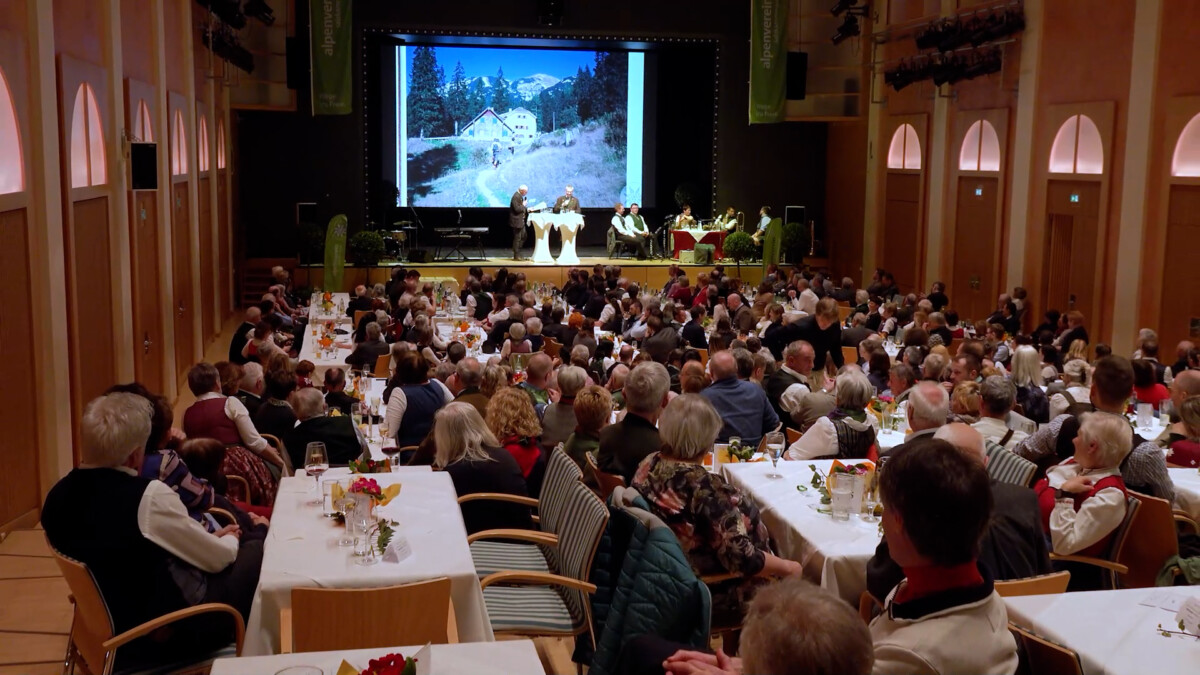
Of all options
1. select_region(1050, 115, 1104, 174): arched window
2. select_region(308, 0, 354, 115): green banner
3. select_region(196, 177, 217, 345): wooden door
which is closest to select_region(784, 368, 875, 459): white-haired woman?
select_region(1050, 115, 1104, 174): arched window

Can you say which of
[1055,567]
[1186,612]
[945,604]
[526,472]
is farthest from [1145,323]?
[945,604]

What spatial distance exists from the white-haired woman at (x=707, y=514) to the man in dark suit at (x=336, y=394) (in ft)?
11.0

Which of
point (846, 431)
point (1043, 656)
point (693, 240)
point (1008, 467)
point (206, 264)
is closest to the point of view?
point (1043, 656)

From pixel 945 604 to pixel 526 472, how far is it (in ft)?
11.3

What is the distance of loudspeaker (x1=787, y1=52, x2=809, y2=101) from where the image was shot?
19656 millimetres

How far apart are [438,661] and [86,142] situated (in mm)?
7361

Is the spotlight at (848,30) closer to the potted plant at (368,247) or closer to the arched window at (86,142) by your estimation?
the potted plant at (368,247)

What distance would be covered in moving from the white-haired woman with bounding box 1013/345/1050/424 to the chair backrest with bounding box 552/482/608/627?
3.96m

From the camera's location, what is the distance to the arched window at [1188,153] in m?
12.1

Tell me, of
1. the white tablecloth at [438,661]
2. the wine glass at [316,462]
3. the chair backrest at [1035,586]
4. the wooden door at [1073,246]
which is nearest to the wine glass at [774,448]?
the chair backrest at [1035,586]

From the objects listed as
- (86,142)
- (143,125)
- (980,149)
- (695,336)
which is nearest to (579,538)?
(86,142)

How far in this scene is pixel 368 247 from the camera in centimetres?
1928

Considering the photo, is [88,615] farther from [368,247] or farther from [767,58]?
[767,58]

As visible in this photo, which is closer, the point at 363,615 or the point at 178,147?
the point at 363,615
